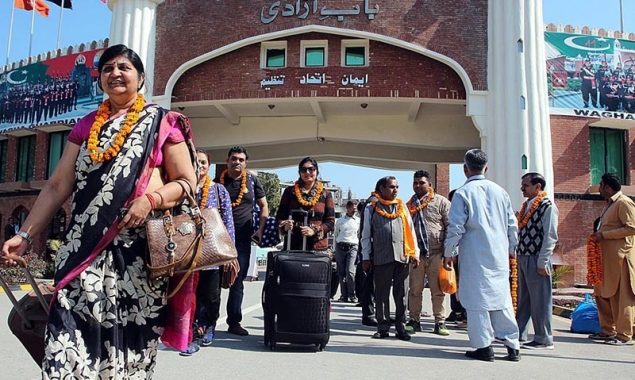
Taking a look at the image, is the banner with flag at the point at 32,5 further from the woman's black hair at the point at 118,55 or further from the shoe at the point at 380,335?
the woman's black hair at the point at 118,55

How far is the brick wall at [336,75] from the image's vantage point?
572 inches

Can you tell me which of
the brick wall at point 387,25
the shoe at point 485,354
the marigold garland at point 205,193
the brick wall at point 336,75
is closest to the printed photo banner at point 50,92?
the brick wall at point 387,25

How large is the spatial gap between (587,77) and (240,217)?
43.0ft

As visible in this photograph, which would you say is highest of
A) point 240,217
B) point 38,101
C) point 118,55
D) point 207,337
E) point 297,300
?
point 38,101

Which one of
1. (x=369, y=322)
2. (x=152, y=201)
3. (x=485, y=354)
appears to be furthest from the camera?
(x=369, y=322)

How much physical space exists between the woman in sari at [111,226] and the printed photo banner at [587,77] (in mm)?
15117

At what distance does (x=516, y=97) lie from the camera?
1380 cm

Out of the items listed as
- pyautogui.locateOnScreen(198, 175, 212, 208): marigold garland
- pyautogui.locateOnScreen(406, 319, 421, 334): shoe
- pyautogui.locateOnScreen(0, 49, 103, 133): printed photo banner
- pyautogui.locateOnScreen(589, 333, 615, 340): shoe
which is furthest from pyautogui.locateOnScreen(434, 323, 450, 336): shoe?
pyautogui.locateOnScreen(0, 49, 103, 133): printed photo banner

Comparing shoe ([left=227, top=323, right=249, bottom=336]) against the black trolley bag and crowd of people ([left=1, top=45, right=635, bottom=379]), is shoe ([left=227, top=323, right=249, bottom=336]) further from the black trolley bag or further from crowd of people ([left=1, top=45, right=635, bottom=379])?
the black trolley bag

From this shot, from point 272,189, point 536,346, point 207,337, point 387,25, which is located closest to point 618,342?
point 536,346

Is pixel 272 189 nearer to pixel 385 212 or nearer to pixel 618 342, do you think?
pixel 385 212

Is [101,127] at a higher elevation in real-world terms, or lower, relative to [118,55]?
lower

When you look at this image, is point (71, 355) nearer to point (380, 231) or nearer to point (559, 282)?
point (380, 231)

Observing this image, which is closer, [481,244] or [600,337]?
[481,244]
